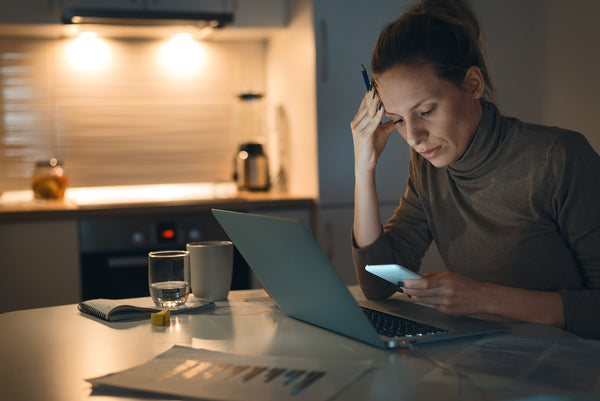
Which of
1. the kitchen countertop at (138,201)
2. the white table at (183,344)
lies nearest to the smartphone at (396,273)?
the white table at (183,344)

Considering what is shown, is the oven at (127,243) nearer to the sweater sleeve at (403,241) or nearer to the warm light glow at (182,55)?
the warm light glow at (182,55)

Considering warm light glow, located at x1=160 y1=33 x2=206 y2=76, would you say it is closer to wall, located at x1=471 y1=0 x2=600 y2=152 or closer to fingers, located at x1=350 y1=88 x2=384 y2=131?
wall, located at x1=471 y1=0 x2=600 y2=152

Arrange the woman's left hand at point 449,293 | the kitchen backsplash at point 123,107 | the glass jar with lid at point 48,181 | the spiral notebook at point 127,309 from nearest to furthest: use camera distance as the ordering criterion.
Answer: the woman's left hand at point 449,293
the spiral notebook at point 127,309
the glass jar with lid at point 48,181
the kitchen backsplash at point 123,107

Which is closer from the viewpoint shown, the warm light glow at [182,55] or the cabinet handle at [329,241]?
the cabinet handle at [329,241]

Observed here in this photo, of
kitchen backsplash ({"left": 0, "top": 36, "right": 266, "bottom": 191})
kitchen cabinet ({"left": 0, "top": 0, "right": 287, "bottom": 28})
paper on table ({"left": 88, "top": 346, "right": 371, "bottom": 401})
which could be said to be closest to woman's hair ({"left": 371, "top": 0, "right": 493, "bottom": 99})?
paper on table ({"left": 88, "top": 346, "right": 371, "bottom": 401})

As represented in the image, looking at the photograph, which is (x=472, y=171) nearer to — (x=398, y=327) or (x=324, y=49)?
(x=398, y=327)

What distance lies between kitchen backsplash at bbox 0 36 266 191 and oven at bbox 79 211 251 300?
0.59 m

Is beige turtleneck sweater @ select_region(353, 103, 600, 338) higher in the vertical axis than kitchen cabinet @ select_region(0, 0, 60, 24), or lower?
lower

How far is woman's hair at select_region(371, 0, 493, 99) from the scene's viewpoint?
1.28m

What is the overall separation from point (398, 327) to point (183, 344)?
0.32 m

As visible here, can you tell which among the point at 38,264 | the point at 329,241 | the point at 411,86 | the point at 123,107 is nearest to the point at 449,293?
the point at 411,86

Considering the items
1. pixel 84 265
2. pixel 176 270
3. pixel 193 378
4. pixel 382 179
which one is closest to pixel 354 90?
pixel 382 179

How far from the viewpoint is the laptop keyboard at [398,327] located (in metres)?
0.91

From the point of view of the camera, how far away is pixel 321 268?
2.83 ft
